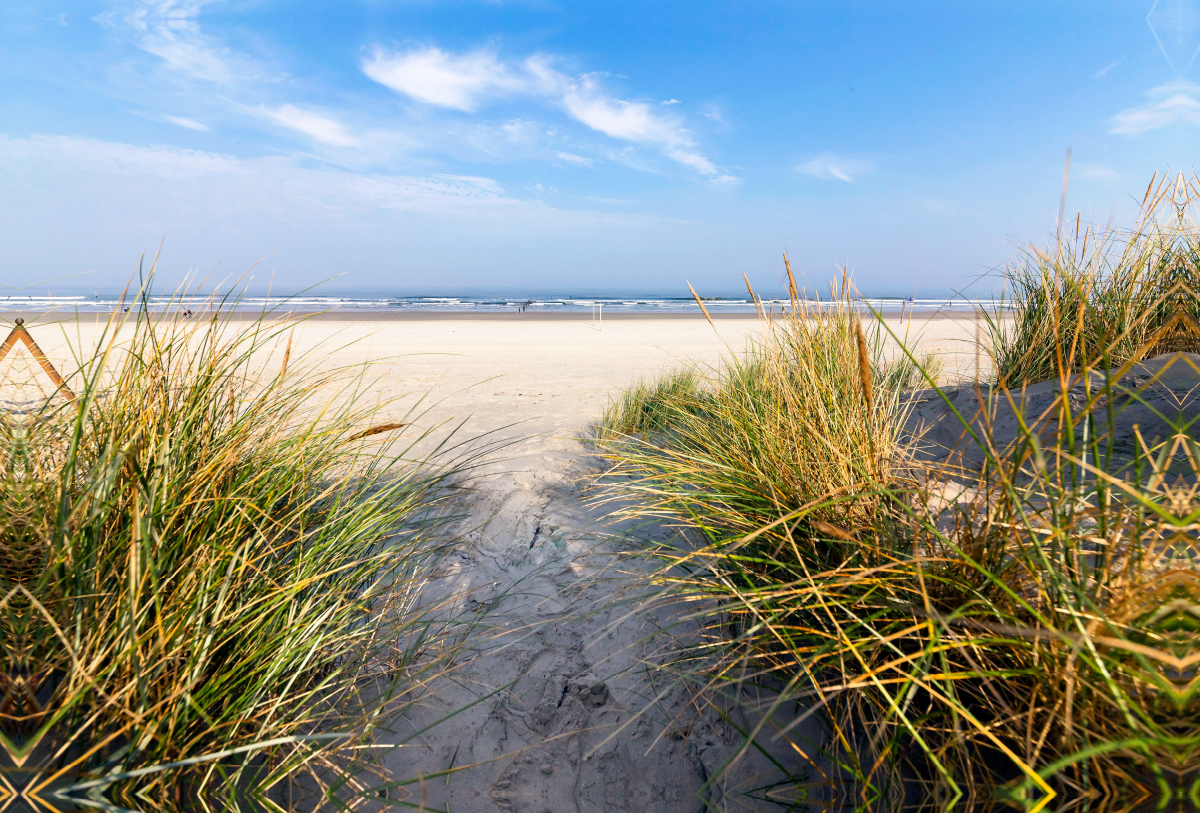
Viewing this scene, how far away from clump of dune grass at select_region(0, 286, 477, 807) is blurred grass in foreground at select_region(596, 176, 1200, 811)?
862 mm

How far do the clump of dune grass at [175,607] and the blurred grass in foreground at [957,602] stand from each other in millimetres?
862

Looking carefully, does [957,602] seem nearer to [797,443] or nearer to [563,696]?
[797,443]

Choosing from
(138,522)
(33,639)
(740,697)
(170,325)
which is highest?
(170,325)

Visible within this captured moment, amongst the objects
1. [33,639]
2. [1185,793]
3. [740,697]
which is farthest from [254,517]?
[1185,793]

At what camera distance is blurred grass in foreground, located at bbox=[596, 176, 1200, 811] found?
2.93 feet

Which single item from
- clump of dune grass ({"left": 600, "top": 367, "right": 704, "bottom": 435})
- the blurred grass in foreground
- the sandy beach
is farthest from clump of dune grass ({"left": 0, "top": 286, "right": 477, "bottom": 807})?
clump of dune grass ({"left": 600, "top": 367, "right": 704, "bottom": 435})

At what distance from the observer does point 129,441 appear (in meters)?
1.29

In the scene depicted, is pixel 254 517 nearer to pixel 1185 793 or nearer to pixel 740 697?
pixel 740 697

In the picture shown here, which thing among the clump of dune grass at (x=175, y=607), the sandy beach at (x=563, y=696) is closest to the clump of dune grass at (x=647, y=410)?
the sandy beach at (x=563, y=696)

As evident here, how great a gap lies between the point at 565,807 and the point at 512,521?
1.26 meters

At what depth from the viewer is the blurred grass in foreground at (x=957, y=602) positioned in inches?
35.2

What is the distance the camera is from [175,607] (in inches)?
46.6

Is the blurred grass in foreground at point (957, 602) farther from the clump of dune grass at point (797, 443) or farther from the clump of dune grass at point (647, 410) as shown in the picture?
the clump of dune grass at point (647, 410)

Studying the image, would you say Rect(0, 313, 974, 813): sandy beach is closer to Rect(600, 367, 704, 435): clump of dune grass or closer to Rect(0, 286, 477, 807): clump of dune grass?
Rect(0, 286, 477, 807): clump of dune grass
